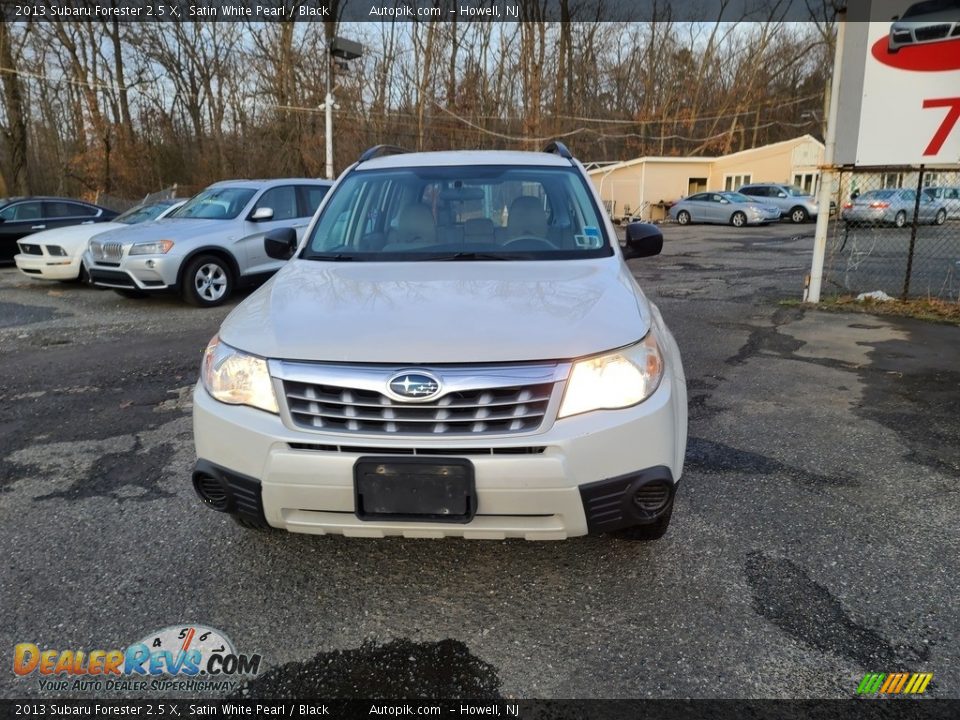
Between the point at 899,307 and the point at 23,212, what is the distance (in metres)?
15.1

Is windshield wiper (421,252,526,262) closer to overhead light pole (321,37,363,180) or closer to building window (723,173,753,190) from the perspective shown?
overhead light pole (321,37,363,180)

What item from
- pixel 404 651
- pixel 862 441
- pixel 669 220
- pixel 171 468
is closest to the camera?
pixel 404 651

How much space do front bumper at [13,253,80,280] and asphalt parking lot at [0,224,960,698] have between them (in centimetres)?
660

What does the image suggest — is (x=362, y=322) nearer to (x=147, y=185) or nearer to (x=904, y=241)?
(x=904, y=241)

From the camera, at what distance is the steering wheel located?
3.33 meters

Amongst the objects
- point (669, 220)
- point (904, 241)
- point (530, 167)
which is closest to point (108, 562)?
point (530, 167)

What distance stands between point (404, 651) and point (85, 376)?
15.3 ft

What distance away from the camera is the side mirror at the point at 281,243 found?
3.85 meters

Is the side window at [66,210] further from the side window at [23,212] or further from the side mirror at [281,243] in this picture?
the side mirror at [281,243]

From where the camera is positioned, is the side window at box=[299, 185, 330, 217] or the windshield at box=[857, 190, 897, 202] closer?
the side window at box=[299, 185, 330, 217]

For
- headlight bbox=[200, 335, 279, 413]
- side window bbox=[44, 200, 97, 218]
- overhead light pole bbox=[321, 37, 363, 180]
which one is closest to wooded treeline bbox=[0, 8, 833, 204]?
overhead light pole bbox=[321, 37, 363, 180]

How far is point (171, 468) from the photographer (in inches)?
144

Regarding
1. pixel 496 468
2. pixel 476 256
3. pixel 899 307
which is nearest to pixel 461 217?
pixel 476 256

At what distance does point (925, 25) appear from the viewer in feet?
23.8
